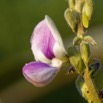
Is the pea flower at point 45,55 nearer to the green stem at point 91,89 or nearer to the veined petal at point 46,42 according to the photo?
→ the veined petal at point 46,42

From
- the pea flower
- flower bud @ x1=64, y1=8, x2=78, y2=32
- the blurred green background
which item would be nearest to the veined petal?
the pea flower

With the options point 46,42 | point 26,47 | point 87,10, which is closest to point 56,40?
point 46,42

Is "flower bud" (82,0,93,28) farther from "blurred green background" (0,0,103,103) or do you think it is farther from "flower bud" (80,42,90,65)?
"blurred green background" (0,0,103,103)

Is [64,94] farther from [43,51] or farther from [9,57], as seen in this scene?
[43,51]

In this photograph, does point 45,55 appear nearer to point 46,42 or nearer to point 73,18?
point 46,42

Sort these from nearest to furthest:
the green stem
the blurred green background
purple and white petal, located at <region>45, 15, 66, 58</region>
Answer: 1. the green stem
2. purple and white petal, located at <region>45, 15, 66, 58</region>
3. the blurred green background

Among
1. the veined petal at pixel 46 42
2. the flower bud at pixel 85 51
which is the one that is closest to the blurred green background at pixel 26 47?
the veined petal at pixel 46 42
